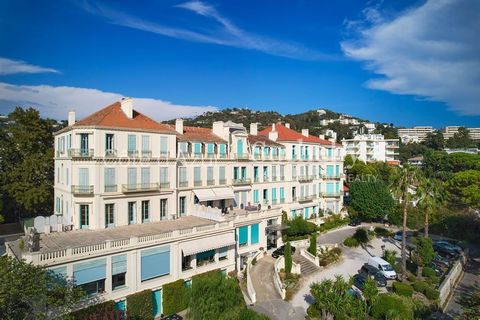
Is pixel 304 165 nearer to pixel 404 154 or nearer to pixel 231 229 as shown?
pixel 231 229

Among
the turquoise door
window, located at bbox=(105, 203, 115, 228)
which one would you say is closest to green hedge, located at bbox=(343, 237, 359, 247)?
the turquoise door

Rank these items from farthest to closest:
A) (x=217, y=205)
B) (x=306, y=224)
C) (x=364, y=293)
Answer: (x=306, y=224) < (x=217, y=205) < (x=364, y=293)

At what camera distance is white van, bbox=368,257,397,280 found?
3606 centimetres

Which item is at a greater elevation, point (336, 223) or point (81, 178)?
point (81, 178)

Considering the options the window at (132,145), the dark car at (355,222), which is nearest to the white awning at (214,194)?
the window at (132,145)

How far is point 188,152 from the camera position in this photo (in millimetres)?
38219

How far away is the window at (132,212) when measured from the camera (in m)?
32.7

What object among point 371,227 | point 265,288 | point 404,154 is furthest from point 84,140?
point 404,154

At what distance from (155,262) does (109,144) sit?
39.1 ft

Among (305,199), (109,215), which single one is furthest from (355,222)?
(109,215)

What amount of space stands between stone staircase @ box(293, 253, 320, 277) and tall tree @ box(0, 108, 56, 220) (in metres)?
32.1

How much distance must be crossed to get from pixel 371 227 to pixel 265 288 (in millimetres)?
31056

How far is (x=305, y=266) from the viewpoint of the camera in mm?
38531

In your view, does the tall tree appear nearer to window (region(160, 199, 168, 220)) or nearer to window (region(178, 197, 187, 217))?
window (region(160, 199, 168, 220))
